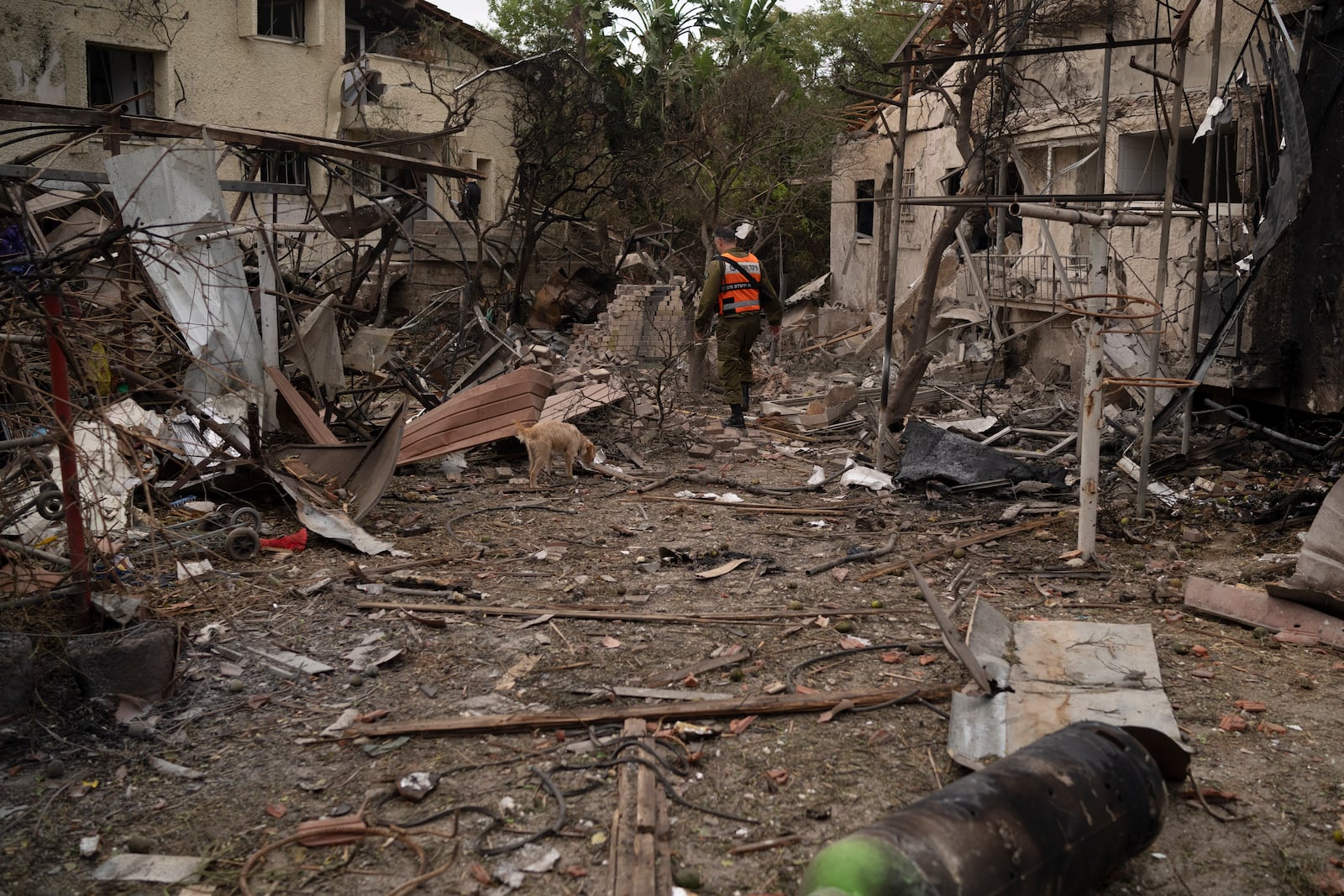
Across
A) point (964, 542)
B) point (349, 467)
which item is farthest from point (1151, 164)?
point (349, 467)

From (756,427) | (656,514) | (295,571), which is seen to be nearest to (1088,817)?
(295,571)

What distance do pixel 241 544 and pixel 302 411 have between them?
2153mm

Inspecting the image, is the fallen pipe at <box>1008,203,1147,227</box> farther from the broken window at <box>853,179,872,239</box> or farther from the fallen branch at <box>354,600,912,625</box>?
the broken window at <box>853,179,872,239</box>

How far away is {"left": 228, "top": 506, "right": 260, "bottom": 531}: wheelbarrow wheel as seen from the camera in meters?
6.66

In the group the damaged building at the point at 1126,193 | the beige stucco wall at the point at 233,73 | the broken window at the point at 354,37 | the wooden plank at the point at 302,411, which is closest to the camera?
the damaged building at the point at 1126,193

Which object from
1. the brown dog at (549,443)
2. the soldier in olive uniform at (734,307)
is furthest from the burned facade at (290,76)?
the brown dog at (549,443)

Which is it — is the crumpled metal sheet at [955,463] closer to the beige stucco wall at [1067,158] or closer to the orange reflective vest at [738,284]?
the beige stucco wall at [1067,158]

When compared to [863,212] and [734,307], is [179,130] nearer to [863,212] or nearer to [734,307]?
[734,307]

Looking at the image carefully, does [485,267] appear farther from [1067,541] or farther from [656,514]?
[1067,541]

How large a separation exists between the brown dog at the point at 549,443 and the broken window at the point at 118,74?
14.3 metres

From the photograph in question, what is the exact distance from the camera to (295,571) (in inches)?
251

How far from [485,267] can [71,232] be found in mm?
11722

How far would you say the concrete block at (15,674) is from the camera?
4086 millimetres

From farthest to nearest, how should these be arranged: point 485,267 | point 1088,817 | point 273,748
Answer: point 485,267, point 273,748, point 1088,817
